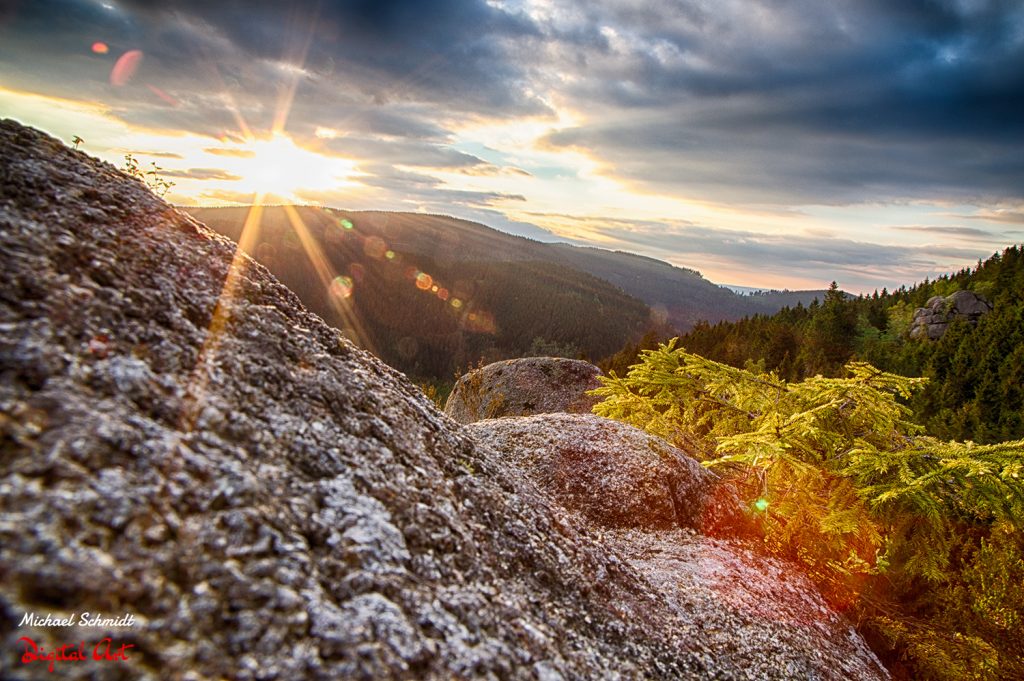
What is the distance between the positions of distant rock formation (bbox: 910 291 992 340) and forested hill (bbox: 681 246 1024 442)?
7.21ft

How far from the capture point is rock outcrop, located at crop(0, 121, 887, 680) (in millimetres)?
2191

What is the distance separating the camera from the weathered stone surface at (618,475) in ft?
34.0

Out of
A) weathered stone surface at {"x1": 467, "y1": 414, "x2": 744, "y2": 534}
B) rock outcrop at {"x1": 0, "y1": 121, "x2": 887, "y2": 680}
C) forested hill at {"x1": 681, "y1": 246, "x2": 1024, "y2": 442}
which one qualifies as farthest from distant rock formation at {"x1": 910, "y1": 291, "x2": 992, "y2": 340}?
rock outcrop at {"x1": 0, "y1": 121, "x2": 887, "y2": 680}

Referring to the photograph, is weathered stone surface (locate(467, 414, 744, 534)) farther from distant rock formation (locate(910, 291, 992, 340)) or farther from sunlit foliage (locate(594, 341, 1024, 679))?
distant rock formation (locate(910, 291, 992, 340))

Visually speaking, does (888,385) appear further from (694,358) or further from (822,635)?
(822,635)

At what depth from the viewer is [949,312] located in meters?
73.6

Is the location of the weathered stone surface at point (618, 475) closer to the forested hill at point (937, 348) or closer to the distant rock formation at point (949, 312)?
the forested hill at point (937, 348)

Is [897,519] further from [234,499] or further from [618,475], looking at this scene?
[234,499]

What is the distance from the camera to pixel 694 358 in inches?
460

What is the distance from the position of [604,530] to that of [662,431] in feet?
15.0
